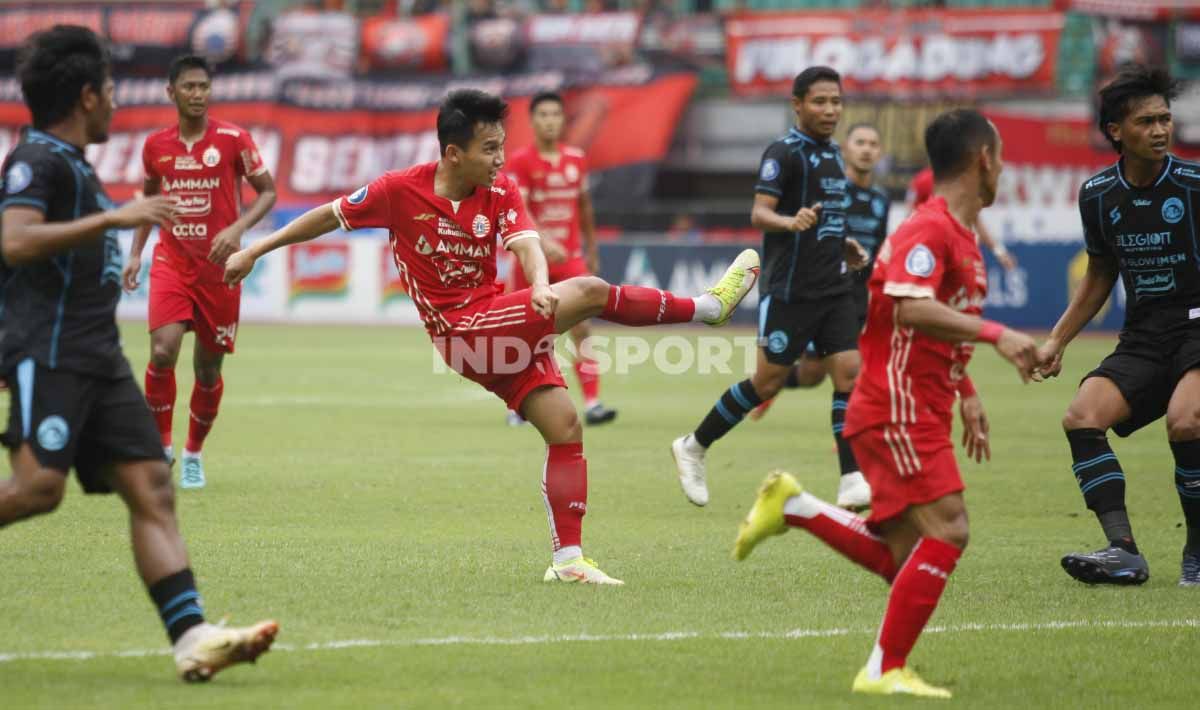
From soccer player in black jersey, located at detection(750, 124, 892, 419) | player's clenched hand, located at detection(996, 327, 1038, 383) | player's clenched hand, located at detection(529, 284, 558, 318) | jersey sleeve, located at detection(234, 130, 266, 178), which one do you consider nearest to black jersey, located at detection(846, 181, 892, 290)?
soccer player in black jersey, located at detection(750, 124, 892, 419)

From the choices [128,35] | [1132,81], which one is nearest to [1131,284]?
[1132,81]

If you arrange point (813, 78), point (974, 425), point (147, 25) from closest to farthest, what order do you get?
point (974, 425) → point (813, 78) → point (147, 25)

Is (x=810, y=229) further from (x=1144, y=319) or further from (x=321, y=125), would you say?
(x=321, y=125)

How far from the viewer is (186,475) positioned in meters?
10.7

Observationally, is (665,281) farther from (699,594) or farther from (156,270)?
(699,594)

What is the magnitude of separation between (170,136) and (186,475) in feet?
7.04

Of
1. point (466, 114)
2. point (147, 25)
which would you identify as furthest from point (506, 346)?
point (147, 25)

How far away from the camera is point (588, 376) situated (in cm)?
1512

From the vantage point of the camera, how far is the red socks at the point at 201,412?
10711mm

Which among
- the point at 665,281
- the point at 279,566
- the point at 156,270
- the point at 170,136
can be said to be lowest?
the point at 665,281

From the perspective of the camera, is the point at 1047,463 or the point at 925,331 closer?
the point at 925,331

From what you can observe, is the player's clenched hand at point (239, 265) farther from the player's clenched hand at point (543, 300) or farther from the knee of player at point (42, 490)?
the knee of player at point (42, 490)

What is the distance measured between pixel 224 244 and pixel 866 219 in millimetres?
5359

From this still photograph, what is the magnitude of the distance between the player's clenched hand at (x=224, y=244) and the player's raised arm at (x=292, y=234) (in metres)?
1.97
